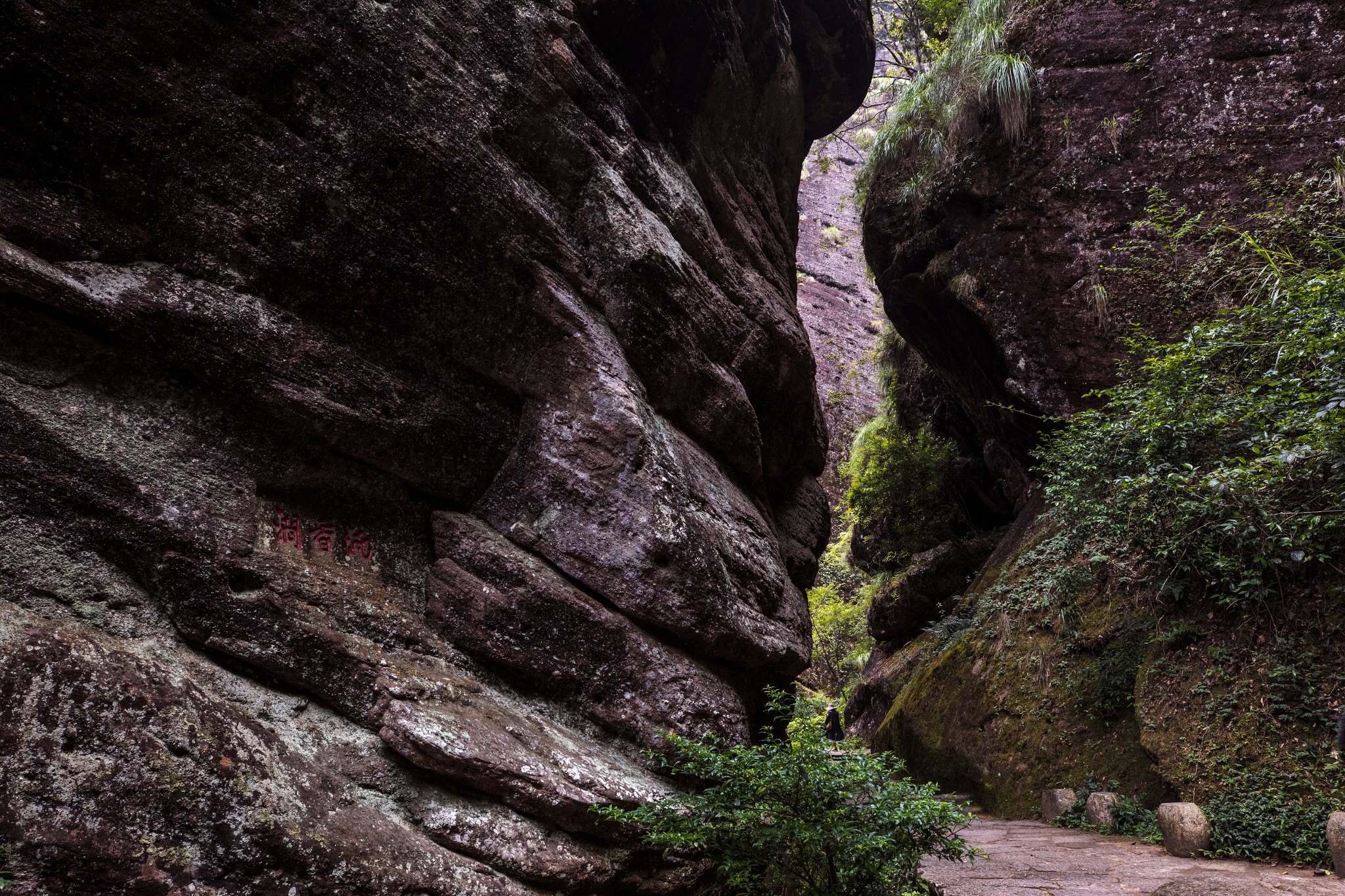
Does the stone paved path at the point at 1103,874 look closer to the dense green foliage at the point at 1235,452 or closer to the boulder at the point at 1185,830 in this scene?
the boulder at the point at 1185,830

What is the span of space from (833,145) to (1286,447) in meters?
37.6

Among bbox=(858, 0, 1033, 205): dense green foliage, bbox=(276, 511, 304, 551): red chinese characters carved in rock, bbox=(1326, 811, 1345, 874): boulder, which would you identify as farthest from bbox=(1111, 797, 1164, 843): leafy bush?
bbox=(858, 0, 1033, 205): dense green foliage

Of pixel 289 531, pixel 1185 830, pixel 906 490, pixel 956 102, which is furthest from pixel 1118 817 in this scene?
pixel 956 102

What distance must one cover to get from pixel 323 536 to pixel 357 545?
22 centimetres

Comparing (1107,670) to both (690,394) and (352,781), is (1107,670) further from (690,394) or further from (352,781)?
(352,781)

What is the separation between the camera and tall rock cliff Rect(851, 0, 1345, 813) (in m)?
7.84

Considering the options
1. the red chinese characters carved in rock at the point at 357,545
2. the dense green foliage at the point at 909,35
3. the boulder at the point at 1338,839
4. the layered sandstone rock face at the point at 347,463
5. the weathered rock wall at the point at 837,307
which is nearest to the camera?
the layered sandstone rock face at the point at 347,463

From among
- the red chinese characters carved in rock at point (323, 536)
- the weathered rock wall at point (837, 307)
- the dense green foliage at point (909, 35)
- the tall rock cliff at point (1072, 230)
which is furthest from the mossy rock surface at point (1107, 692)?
the weathered rock wall at point (837, 307)

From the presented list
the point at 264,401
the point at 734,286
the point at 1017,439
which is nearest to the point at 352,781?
the point at 264,401

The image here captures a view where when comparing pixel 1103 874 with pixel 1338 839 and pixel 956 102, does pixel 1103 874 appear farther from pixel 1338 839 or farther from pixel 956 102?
pixel 956 102

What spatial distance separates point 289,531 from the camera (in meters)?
4.01

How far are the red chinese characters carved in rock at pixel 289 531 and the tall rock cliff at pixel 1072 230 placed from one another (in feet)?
23.8

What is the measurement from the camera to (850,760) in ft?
12.3

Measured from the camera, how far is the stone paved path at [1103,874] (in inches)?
148
